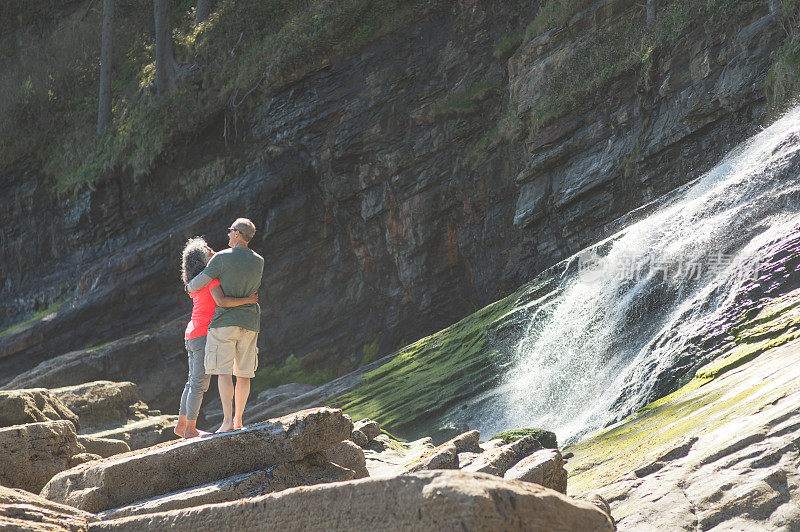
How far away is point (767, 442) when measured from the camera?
5984 millimetres

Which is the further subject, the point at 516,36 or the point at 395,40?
the point at 395,40

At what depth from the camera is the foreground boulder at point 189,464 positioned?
18.6 ft

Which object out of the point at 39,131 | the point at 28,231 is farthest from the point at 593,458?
the point at 39,131

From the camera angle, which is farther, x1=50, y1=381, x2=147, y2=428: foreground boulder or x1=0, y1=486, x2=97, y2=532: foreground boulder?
x1=50, y1=381, x2=147, y2=428: foreground boulder

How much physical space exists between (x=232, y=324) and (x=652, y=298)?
→ 26.8ft

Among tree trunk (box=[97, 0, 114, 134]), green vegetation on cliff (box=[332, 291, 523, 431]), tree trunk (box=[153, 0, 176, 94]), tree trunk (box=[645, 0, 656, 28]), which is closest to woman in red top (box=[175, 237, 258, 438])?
green vegetation on cliff (box=[332, 291, 523, 431])

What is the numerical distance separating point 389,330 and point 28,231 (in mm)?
15534

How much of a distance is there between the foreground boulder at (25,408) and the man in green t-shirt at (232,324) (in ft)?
10.2

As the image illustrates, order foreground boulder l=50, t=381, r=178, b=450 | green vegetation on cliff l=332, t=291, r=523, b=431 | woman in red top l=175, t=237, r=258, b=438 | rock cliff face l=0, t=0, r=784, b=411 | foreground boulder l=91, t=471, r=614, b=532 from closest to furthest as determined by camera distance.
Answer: foreground boulder l=91, t=471, r=614, b=532, woman in red top l=175, t=237, r=258, b=438, foreground boulder l=50, t=381, r=178, b=450, green vegetation on cliff l=332, t=291, r=523, b=431, rock cliff face l=0, t=0, r=784, b=411

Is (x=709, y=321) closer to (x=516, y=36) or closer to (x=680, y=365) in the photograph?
(x=680, y=365)

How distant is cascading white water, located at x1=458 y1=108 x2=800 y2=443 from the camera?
11.2 metres

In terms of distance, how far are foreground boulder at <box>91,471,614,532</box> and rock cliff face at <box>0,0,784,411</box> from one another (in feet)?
51.8

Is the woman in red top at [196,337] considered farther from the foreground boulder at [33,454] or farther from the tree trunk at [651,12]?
the tree trunk at [651,12]

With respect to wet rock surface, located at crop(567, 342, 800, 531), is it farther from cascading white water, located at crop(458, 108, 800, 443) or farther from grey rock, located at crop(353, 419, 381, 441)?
grey rock, located at crop(353, 419, 381, 441)
